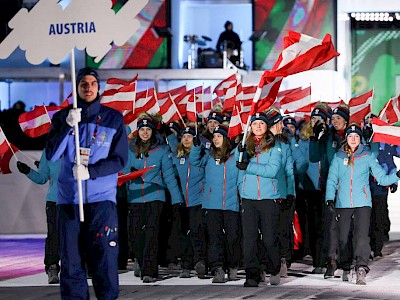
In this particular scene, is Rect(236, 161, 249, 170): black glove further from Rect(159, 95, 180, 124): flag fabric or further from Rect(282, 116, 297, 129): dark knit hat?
Rect(159, 95, 180, 124): flag fabric

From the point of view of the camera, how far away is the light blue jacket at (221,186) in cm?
1462

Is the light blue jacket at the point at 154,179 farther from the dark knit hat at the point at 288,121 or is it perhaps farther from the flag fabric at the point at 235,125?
the dark knit hat at the point at 288,121

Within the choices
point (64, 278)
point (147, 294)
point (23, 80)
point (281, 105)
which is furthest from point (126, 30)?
point (23, 80)

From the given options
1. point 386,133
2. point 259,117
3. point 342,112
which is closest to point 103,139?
point 259,117

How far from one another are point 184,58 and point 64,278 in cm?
2187

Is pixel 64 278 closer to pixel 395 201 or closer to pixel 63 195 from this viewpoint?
pixel 63 195

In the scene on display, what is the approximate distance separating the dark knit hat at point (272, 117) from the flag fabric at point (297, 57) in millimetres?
407

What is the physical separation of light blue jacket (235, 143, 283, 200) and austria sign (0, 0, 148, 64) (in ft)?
12.8

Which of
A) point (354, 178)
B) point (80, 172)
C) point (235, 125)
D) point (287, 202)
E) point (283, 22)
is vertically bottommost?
point (287, 202)

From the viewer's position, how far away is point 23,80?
Result: 2964 cm

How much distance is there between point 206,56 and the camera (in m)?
29.5

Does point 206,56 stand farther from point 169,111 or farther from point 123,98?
point 123,98

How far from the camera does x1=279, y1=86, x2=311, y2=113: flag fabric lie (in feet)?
64.2

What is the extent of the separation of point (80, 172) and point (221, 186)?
16.5 feet
